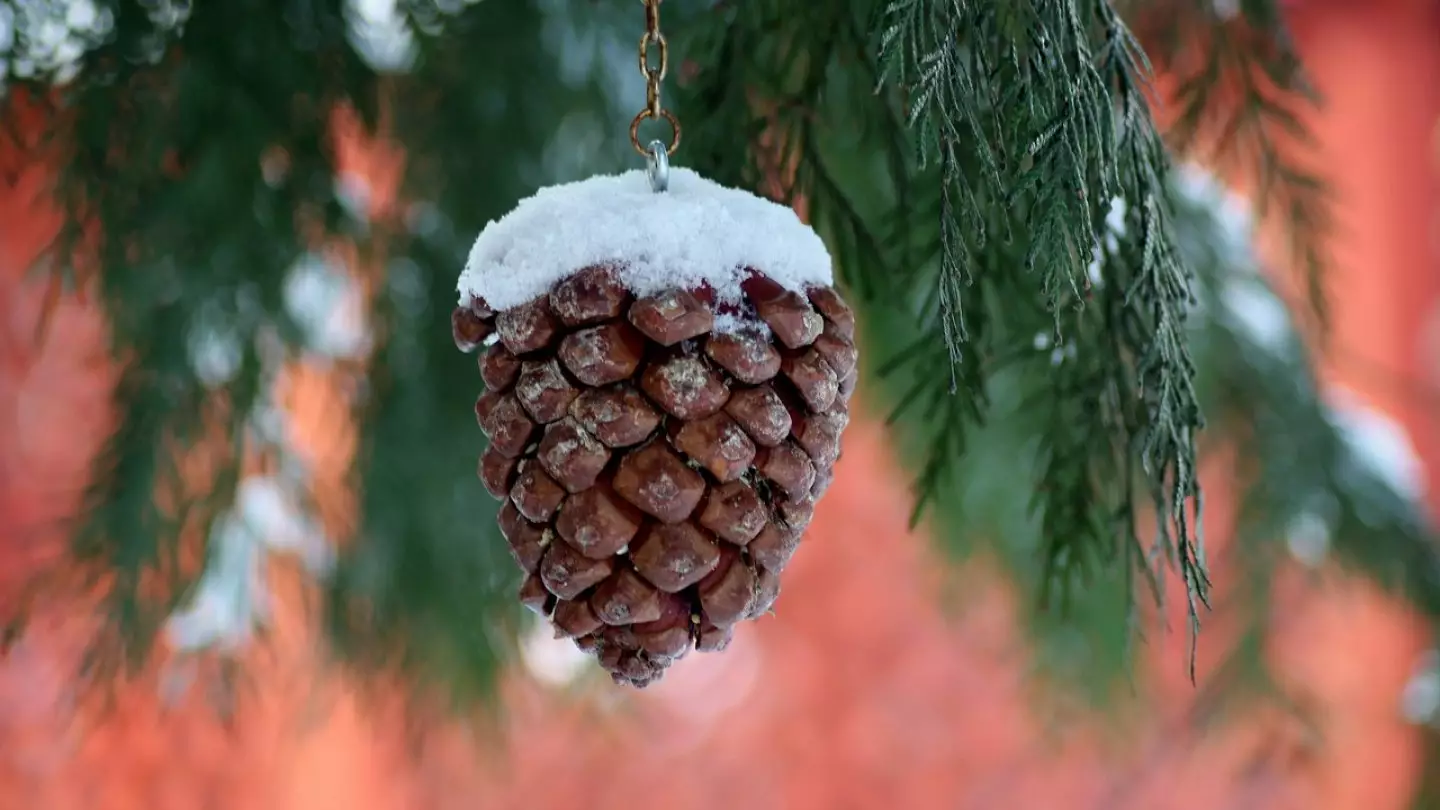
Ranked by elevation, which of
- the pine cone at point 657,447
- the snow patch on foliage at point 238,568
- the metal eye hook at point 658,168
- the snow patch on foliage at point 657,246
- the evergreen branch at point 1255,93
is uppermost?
the evergreen branch at point 1255,93

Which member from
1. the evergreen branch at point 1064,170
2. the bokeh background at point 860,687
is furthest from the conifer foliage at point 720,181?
the bokeh background at point 860,687

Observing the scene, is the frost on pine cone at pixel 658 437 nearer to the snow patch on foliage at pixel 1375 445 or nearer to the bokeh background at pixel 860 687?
the snow patch on foliage at pixel 1375 445

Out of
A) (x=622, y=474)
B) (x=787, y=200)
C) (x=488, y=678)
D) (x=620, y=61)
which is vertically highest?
(x=620, y=61)

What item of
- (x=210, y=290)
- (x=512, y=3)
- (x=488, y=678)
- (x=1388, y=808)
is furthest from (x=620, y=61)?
(x=1388, y=808)

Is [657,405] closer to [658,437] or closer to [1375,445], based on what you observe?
[658,437]

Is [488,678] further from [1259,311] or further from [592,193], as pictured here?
[1259,311]

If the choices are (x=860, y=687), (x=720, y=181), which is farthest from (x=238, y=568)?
(x=860, y=687)

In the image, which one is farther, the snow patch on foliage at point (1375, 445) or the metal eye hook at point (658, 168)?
the snow patch on foliage at point (1375, 445)

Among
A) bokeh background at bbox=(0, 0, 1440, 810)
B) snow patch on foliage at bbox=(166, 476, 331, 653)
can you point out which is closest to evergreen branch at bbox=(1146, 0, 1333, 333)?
snow patch on foliage at bbox=(166, 476, 331, 653)
